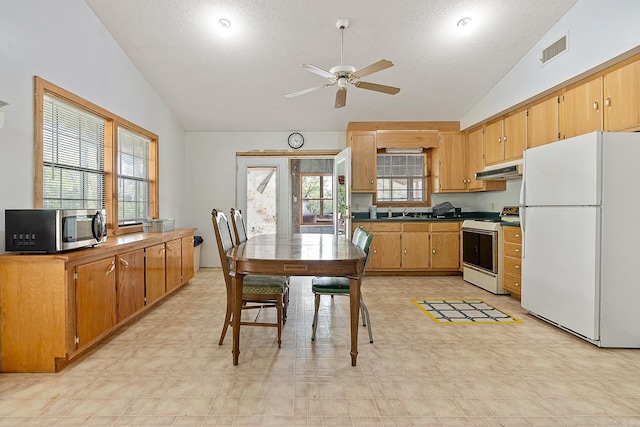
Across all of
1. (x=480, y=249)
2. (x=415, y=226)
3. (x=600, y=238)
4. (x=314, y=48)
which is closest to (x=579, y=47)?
(x=600, y=238)

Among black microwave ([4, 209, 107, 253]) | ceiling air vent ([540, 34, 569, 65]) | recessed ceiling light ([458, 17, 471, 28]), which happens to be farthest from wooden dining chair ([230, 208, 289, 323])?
ceiling air vent ([540, 34, 569, 65])

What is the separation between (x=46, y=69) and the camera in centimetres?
254

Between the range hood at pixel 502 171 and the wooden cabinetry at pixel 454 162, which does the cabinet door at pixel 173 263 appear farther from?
the range hood at pixel 502 171

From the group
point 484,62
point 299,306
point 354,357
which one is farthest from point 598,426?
point 484,62

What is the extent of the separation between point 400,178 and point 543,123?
228 centimetres

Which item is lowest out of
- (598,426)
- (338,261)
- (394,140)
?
(598,426)

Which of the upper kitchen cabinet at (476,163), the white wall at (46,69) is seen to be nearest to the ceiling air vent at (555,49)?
the upper kitchen cabinet at (476,163)

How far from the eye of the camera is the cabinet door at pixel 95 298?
2248mm

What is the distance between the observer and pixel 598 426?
1.62 meters

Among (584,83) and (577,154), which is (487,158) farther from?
A: (577,154)

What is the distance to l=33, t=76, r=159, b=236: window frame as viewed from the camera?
2.47 m

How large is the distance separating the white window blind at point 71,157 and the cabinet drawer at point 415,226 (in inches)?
154

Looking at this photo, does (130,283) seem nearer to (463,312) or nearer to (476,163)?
(463,312)

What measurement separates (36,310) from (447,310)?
11.2ft
